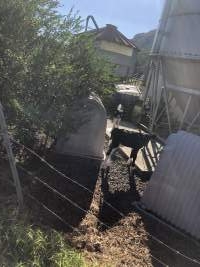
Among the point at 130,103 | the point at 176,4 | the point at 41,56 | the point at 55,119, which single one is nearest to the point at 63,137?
the point at 55,119

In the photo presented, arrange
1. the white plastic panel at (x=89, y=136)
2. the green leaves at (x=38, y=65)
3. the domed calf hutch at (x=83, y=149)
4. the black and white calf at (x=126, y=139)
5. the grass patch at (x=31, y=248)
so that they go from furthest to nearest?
the black and white calf at (x=126, y=139), the white plastic panel at (x=89, y=136), the domed calf hutch at (x=83, y=149), the green leaves at (x=38, y=65), the grass patch at (x=31, y=248)

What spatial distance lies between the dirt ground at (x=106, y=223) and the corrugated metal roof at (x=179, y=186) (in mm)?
269

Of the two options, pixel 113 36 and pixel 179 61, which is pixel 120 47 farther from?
pixel 179 61

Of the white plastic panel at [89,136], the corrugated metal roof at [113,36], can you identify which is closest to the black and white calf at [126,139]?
the white plastic panel at [89,136]

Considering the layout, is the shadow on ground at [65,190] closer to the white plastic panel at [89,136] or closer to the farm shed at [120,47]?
the white plastic panel at [89,136]

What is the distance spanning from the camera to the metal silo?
9.84 m

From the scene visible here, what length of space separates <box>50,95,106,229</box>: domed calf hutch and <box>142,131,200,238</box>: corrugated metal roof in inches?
46.2

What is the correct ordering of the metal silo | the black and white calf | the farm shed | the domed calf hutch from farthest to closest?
the farm shed → the black and white calf → the metal silo → the domed calf hutch

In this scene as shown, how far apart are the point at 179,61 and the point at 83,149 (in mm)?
2934

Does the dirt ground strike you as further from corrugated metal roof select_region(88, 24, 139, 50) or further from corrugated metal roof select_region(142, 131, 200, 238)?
corrugated metal roof select_region(88, 24, 139, 50)

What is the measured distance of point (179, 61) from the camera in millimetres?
10383

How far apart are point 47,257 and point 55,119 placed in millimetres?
3352

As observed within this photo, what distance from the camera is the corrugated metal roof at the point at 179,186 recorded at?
7.34 metres

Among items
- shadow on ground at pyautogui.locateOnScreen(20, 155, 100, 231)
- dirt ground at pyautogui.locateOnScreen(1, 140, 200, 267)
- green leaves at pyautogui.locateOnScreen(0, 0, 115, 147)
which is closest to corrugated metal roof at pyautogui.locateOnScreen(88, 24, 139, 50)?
shadow on ground at pyautogui.locateOnScreen(20, 155, 100, 231)
